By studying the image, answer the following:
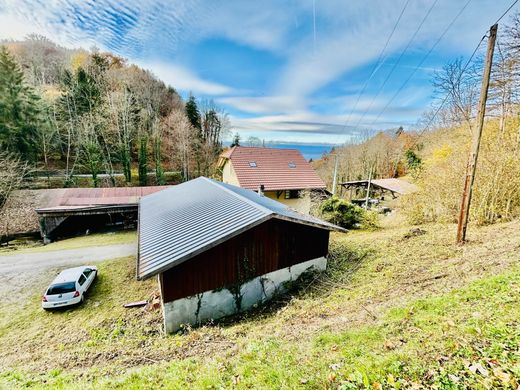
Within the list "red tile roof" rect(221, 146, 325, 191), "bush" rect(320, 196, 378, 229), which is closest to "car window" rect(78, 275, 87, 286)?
"red tile roof" rect(221, 146, 325, 191)

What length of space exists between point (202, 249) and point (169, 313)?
89.7 inches

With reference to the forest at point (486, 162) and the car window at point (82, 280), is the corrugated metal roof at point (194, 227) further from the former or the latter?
the forest at point (486, 162)

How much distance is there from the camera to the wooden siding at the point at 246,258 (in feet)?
24.5

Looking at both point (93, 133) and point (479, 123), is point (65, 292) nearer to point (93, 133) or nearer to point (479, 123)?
point (479, 123)

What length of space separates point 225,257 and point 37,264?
1290 centimetres

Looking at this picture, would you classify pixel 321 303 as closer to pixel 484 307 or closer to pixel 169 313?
pixel 484 307

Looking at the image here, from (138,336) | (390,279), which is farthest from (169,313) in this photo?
(390,279)

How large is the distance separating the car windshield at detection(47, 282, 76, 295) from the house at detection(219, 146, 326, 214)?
1348cm

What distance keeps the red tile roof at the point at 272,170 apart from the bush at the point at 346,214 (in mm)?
4367

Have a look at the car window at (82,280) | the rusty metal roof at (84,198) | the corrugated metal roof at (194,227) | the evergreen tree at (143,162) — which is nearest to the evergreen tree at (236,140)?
the evergreen tree at (143,162)

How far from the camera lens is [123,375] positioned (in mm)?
4863

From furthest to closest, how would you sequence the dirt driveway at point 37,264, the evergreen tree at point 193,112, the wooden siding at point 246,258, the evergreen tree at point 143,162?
the evergreen tree at point 193,112, the evergreen tree at point 143,162, the dirt driveway at point 37,264, the wooden siding at point 246,258

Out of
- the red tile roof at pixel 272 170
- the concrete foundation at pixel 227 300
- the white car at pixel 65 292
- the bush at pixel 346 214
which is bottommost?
the white car at pixel 65 292

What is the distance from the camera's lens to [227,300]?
8258 mm
